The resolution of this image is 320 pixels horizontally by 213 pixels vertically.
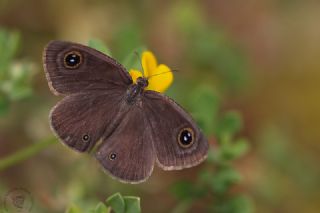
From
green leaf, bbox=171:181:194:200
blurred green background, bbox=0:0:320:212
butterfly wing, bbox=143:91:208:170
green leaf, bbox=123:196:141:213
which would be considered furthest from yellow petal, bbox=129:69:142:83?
blurred green background, bbox=0:0:320:212

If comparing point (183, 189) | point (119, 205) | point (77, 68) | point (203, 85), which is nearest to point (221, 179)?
point (183, 189)

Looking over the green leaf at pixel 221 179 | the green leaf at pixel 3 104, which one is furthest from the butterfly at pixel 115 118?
the green leaf at pixel 3 104

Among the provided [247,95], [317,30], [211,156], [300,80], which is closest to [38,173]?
[211,156]

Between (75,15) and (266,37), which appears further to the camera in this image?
(266,37)

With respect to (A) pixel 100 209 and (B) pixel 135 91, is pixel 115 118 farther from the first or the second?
(A) pixel 100 209

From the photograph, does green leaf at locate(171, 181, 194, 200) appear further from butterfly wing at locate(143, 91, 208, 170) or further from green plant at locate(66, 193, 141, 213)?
green plant at locate(66, 193, 141, 213)

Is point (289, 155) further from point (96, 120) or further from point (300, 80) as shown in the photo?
point (96, 120)
